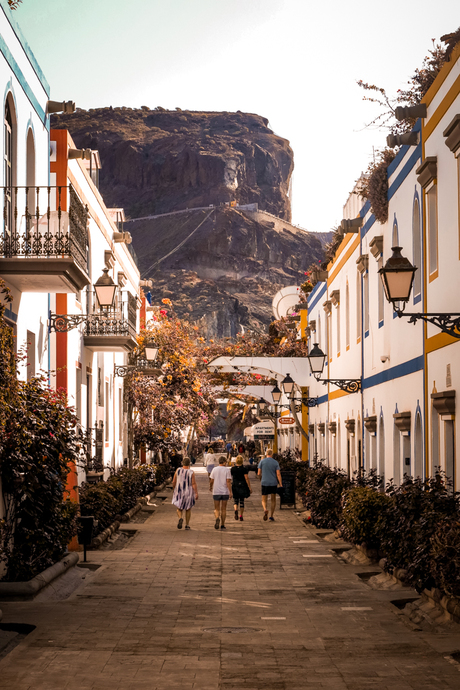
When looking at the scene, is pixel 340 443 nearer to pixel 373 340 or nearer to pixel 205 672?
pixel 373 340

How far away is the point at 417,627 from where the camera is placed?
30.4 ft

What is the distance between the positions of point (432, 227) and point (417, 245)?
118 cm

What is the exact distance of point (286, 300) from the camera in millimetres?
Answer: 39656

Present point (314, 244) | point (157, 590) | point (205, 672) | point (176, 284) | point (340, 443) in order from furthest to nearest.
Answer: point (314, 244) → point (176, 284) → point (340, 443) → point (157, 590) → point (205, 672)

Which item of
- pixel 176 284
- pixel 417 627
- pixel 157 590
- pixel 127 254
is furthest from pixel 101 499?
pixel 176 284

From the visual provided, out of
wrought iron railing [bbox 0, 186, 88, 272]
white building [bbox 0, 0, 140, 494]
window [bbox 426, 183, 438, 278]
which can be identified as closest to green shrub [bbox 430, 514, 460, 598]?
window [bbox 426, 183, 438, 278]

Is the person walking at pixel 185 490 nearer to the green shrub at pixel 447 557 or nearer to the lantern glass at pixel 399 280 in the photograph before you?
the lantern glass at pixel 399 280

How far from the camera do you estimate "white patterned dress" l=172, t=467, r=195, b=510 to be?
1980 cm

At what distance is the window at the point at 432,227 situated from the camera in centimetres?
→ 1217

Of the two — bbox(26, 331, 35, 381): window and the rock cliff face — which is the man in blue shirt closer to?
bbox(26, 331, 35, 381): window

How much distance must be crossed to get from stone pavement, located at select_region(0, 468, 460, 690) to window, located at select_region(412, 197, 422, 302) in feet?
14.5

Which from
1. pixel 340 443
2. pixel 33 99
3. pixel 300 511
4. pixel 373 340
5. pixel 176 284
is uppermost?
pixel 176 284

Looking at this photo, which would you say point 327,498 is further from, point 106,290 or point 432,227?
point 432,227

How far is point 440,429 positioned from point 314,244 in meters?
153
